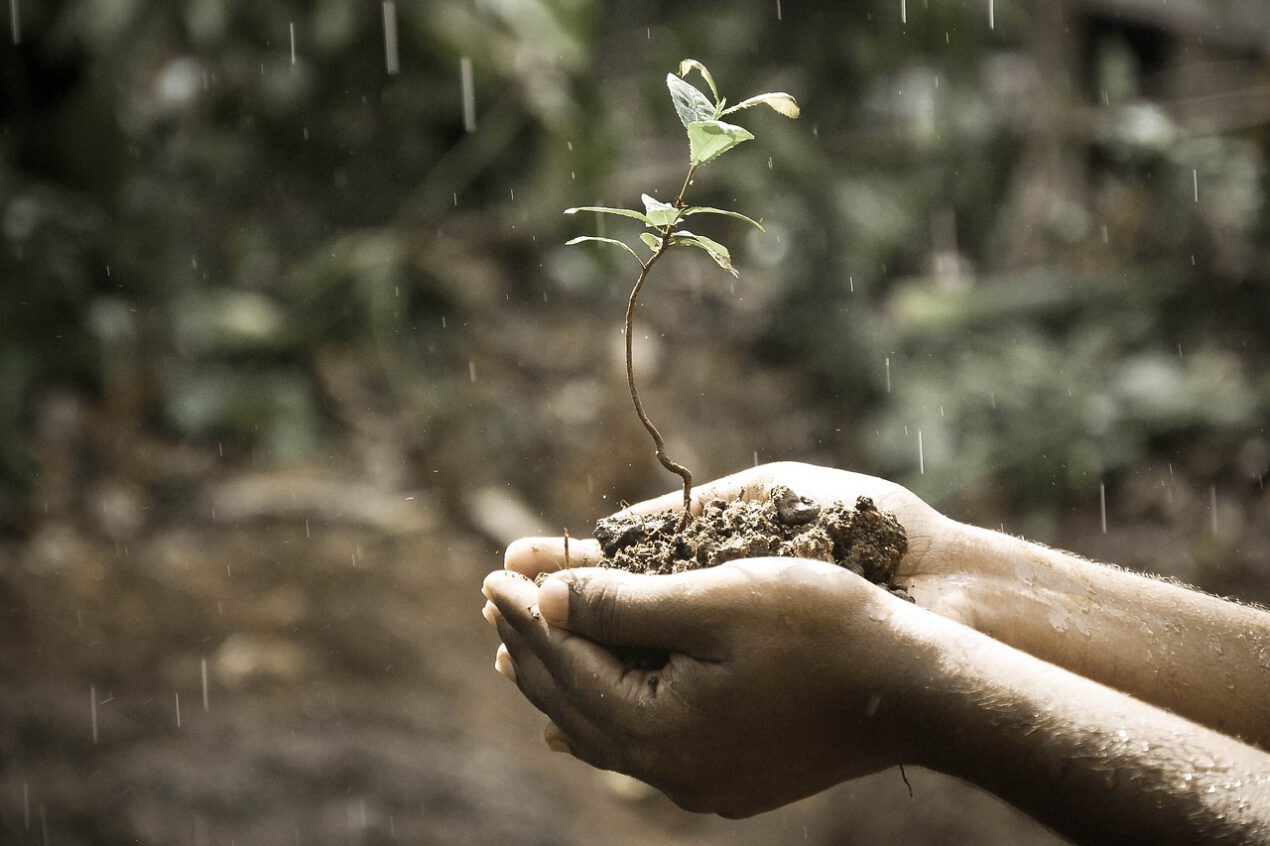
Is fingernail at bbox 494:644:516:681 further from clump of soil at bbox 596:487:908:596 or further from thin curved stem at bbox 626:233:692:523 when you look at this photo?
thin curved stem at bbox 626:233:692:523

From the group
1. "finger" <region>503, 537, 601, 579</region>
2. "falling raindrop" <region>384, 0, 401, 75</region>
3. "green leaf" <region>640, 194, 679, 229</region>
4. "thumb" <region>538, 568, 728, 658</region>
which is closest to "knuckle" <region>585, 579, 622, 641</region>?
"thumb" <region>538, 568, 728, 658</region>

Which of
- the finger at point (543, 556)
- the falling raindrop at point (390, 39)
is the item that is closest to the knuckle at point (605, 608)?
the finger at point (543, 556)

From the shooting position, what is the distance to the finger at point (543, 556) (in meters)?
Answer: 1.60

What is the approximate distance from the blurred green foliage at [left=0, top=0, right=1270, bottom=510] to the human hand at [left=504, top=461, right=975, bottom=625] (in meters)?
2.34

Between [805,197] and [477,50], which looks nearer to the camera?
[477,50]

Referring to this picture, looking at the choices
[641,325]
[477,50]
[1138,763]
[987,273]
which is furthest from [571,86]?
[1138,763]

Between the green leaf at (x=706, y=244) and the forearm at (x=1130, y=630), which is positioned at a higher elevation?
the green leaf at (x=706, y=244)

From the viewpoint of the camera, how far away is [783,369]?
4.93 m

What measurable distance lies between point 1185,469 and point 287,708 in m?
3.56

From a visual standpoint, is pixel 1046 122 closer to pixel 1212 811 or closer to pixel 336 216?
pixel 336 216

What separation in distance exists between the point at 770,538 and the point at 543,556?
382 millimetres

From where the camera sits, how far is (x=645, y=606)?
1.27m

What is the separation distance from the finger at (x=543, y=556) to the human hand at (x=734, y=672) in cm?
20

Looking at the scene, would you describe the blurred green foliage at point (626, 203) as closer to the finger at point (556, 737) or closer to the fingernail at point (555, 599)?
the finger at point (556, 737)
